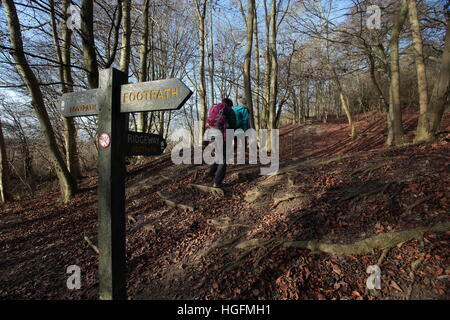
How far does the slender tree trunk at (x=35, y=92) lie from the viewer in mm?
6332

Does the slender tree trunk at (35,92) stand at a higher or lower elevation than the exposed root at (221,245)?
higher

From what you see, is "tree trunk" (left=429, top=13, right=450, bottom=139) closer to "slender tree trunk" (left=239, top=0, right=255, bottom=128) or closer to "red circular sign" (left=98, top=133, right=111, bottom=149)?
"slender tree trunk" (left=239, top=0, right=255, bottom=128)

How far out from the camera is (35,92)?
6613 mm

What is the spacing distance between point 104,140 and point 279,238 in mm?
2689

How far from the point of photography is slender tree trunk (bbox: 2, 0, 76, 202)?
6332 mm

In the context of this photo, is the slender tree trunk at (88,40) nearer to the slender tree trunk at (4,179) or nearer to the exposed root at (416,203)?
the exposed root at (416,203)

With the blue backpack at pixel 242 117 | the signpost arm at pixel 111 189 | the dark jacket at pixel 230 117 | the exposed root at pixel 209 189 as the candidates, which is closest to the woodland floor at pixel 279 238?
the exposed root at pixel 209 189

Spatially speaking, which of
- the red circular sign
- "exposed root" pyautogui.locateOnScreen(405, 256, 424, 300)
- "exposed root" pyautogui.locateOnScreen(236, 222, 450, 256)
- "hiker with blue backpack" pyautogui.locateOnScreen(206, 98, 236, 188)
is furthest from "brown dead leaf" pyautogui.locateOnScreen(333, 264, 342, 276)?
"hiker with blue backpack" pyautogui.locateOnScreen(206, 98, 236, 188)

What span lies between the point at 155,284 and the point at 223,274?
3.21 feet

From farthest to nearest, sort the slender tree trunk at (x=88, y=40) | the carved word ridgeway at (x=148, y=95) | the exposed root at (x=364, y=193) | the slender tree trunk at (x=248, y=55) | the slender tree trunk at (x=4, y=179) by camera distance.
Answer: the slender tree trunk at (x=4, y=179), the slender tree trunk at (x=248, y=55), the slender tree trunk at (x=88, y=40), the exposed root at (x=364, y=193), the carved word ridgeway at (x=148, y=95)

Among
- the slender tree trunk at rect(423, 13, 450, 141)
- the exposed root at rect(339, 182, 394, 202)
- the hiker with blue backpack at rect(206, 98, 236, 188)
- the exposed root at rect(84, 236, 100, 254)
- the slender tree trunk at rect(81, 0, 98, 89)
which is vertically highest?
the slender tree trunk at rect(81, 0, 98, 89)
